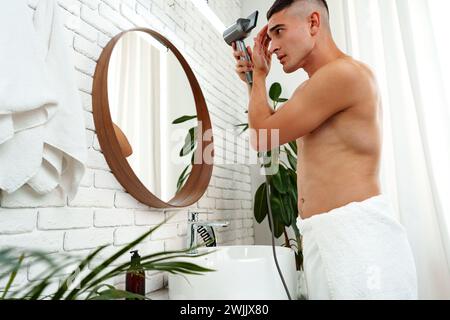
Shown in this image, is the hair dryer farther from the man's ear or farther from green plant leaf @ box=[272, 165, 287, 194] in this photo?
green plant leaf @ box=[272, 165, 287, 194]

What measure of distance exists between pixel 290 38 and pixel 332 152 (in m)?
0.42

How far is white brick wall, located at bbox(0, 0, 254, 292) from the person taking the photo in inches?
28.1

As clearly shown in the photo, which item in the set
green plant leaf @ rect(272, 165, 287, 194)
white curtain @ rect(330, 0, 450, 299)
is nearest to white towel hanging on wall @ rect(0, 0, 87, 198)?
green plant leaf @ rect(272, 165, 287, 194)

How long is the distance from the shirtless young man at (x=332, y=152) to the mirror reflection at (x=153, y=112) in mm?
376

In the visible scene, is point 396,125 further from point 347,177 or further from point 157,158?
point 157,158

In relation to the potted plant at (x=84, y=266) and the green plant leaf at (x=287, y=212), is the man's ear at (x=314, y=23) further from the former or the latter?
the potted plant at (x=84, y=266)

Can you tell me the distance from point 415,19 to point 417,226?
101 centimetres

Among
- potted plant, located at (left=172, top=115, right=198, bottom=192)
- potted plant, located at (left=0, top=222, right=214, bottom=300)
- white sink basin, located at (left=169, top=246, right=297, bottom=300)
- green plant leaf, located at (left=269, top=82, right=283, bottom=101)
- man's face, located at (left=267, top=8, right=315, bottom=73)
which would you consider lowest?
white sink basin, located at (left=169, top=246, right=297, bottom=300)

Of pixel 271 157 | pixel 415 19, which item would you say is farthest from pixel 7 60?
pixel 415 19

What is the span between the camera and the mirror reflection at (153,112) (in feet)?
3.30

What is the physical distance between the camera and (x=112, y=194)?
0.91 meters

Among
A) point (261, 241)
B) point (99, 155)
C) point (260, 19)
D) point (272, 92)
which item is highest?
point (260, 19)

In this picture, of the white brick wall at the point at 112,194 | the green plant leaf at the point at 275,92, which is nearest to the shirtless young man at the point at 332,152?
the white brick wall at the point at 112,194

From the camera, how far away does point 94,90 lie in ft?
2.92
